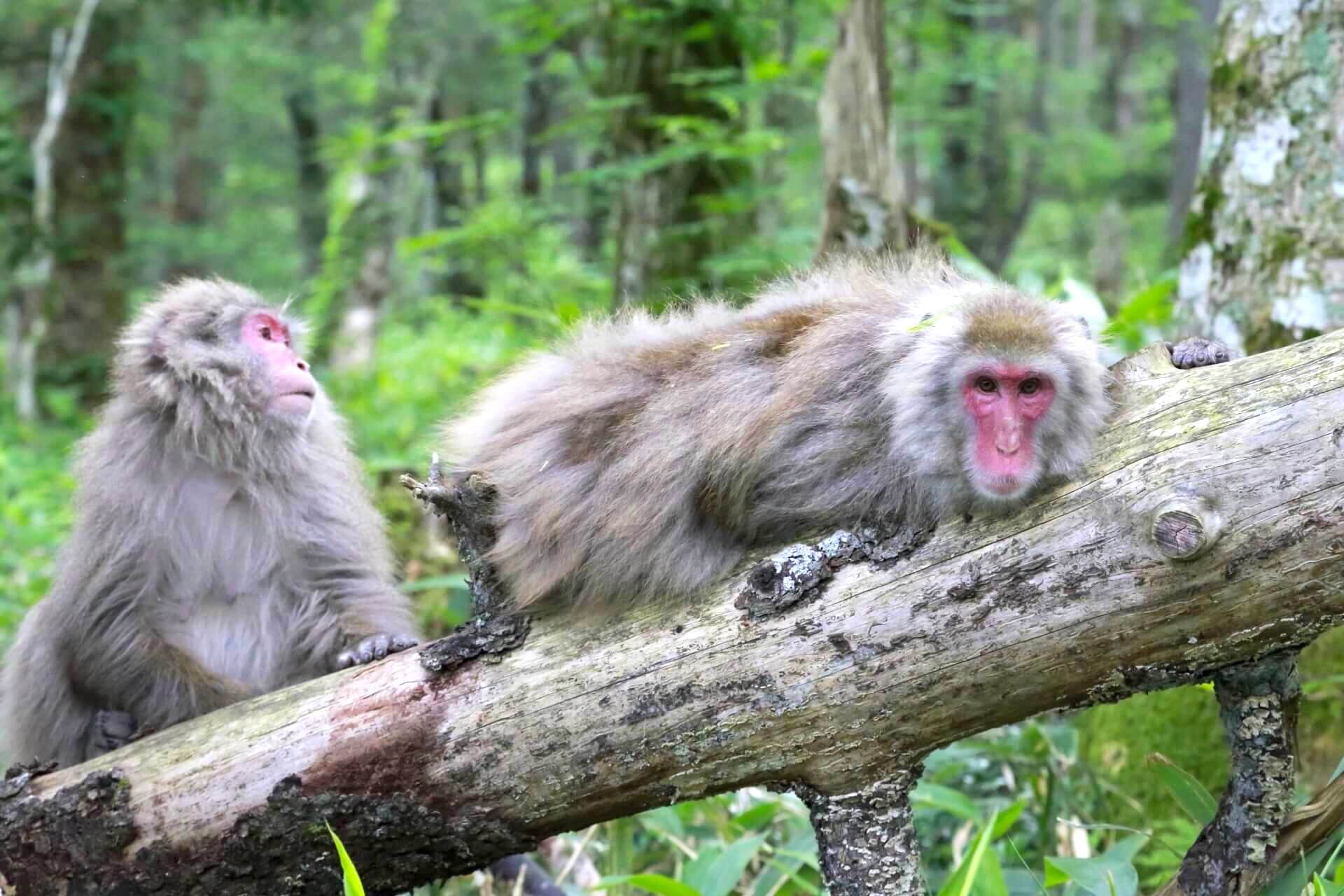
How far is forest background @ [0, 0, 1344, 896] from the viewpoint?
4.56 metres

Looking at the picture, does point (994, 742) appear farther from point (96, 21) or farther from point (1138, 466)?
point (96, 21)

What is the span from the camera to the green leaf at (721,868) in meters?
3.73

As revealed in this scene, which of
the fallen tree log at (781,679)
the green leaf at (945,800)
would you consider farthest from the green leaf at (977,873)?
the green leaf at (945,800)

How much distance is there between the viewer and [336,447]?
449 cm

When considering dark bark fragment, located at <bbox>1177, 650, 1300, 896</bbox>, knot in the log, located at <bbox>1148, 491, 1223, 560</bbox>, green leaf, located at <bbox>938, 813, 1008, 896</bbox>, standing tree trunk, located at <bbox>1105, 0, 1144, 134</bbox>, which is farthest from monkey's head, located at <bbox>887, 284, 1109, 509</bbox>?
standing tree trunk, located at <bbox>1105, 0, 1144, 134</bbox>

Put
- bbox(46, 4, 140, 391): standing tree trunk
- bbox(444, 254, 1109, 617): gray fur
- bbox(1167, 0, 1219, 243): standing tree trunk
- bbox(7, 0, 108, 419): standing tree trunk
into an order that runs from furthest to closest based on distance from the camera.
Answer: bbox(46, 4, 140, 391): standing tree trunk
bbox(1167, 0, 1219, 243): standing tree trunk
bbox(7, 0, 108, 419): standing tree trunk
bbox(444, 254, 1109, 617): gray fur

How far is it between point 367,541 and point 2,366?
1590 cm

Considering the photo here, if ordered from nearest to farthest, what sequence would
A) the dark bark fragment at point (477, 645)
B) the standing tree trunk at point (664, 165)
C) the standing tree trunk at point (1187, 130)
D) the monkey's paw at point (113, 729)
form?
the dark bark fragment at point (477, 645)
the monkey's paw at point (113, 729)
the standing tree trunk at point (664, 165)
the standing tree trunk at point (1187, 130)

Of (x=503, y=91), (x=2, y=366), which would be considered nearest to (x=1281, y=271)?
(x=503, y=91)

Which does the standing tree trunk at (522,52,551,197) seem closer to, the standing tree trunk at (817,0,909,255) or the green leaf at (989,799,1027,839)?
the standing tree trunk at (817,0,909,255)

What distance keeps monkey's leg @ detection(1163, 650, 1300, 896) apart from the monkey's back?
0.88 m

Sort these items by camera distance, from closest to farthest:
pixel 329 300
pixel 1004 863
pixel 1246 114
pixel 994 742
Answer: pixel 1004 863 < pixel 1246 114 < pixel 994 742 < pixel 329 300

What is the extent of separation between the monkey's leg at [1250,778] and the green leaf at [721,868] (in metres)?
1.31

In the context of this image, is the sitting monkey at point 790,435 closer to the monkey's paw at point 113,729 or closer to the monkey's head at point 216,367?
the monkey's head at point 216,367
